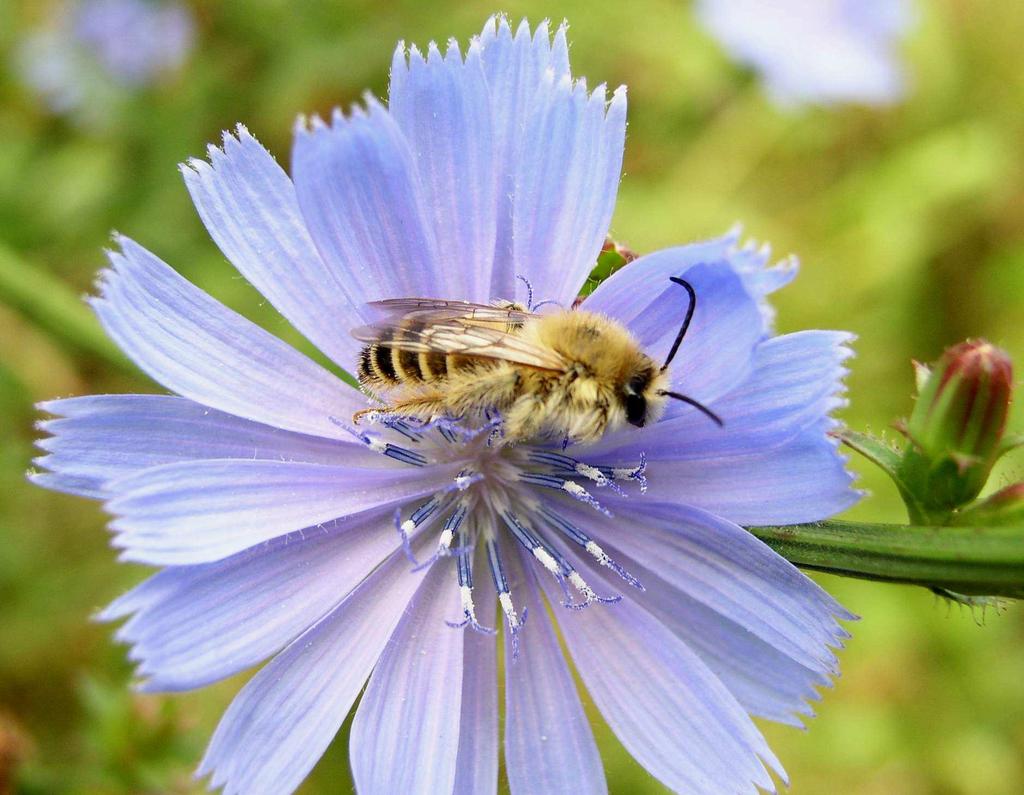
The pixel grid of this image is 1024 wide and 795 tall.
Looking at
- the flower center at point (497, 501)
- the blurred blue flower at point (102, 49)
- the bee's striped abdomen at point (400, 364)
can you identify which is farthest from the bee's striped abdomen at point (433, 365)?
the blurred blue flower at point (102, 49)

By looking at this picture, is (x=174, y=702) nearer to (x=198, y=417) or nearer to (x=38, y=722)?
(x=198, y=417)

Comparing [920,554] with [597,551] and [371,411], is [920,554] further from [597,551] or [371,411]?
[371,411]

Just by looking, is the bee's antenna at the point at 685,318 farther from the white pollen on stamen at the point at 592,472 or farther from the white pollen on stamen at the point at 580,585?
the white pollen on stamen at the point at 580,585

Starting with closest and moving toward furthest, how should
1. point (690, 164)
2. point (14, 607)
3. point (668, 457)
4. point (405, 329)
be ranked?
point (405, 329), point (668, 457), point (14, 607), point (690, 164)

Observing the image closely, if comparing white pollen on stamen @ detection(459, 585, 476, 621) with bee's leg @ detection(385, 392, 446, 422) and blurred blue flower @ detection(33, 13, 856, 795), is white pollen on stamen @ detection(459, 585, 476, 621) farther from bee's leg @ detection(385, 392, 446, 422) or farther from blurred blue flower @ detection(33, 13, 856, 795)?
bee's leg @ detection(385, 392, 446, 422)

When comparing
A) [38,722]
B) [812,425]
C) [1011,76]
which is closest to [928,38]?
[1011,76]

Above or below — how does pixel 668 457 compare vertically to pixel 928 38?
below

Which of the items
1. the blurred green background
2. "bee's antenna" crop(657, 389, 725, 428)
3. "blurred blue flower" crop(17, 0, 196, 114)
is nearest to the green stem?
"bee's antenna" crop(657, 389, 725, 428)
